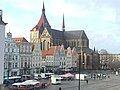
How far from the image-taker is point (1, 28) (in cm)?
1259

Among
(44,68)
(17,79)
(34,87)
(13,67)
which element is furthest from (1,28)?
(44,68)

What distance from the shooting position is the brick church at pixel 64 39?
102 meters

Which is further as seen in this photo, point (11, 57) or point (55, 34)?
point (55, 34)

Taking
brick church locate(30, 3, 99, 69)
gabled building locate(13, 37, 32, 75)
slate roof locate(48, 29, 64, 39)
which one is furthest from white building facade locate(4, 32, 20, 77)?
slate roof locate(48, 29, 64, 39)

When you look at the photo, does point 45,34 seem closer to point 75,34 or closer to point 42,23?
point 42,23

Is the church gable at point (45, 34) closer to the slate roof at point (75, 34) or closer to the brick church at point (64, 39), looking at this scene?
the brick church at point (64, 39)

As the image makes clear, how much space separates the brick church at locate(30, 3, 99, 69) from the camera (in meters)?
102

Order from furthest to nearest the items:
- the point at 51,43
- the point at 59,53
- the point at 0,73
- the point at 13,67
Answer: the point at 51,43 → the point at 59,53 → the point at 13,67 → the point at 0,73

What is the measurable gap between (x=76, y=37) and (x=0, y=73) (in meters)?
105

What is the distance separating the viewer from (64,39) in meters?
116

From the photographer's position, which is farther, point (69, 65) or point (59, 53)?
point (69, 65)

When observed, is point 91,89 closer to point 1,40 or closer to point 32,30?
point 1,40

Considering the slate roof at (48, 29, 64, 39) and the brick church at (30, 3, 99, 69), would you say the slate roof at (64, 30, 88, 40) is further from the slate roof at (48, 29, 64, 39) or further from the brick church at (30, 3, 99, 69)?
the slate roof at (48, 29, 64, 39)

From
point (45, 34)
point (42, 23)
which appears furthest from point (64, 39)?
point (45, 34)
